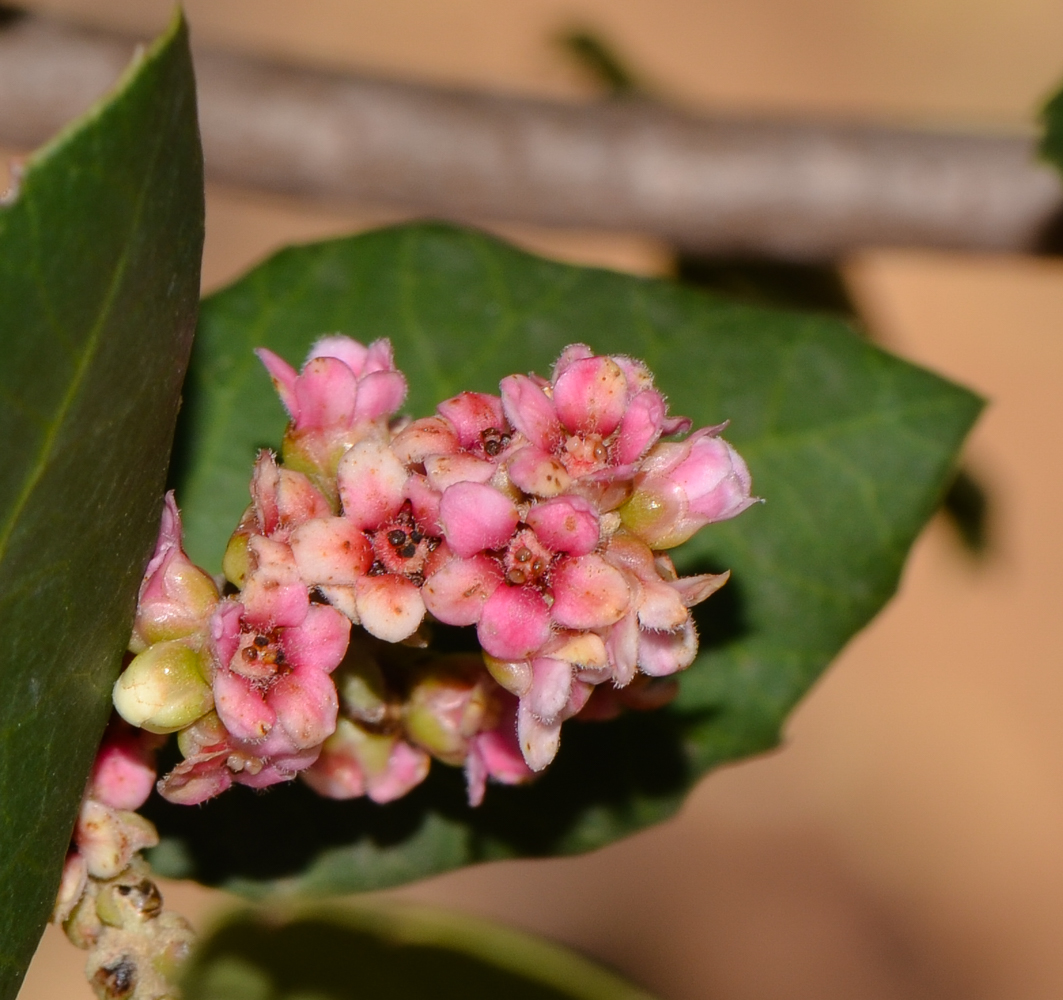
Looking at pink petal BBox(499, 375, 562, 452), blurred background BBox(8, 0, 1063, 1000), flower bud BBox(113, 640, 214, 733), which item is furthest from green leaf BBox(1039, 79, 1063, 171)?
blurred background BBox(8, 0, 1063, 1000)

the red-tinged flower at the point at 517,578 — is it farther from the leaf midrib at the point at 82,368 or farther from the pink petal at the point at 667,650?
the leaf midrib at the point at 82,368

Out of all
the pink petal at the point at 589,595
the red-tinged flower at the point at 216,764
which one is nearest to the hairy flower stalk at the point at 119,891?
the red-tinged flower at the point at 216,764

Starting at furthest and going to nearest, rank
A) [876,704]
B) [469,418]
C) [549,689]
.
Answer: [876,704]
[469,418]
[549,689]

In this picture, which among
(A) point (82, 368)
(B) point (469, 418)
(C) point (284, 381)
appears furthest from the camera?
(C) point (284, 381)

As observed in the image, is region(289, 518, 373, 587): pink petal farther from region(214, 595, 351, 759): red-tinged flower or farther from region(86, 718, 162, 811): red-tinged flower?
region(86, 718, 162, 811): red-tinged flower

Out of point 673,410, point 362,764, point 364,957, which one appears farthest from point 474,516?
point 364,957

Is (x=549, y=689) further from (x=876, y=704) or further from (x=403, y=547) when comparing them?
(x=876, y=704)
